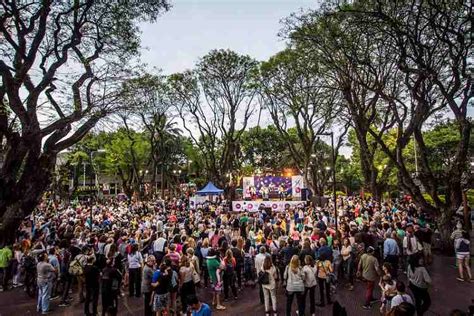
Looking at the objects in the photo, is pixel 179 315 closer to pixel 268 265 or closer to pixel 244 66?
pixel 268 265

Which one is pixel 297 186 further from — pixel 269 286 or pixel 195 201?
pixel 269 286

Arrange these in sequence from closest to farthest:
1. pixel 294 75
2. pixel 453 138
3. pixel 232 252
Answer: pixel 232 252, pixel 294 75, pixel 453 138

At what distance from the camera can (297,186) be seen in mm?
→ 29500

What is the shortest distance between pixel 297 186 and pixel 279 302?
20834 mm

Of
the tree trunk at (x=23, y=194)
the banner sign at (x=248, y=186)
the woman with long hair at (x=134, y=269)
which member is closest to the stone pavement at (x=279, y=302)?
the woman with long hair at (x=134, y=269)

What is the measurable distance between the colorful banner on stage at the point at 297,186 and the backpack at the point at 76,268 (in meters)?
22.2

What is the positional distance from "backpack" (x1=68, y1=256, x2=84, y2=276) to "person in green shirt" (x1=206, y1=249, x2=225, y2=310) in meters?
3.39

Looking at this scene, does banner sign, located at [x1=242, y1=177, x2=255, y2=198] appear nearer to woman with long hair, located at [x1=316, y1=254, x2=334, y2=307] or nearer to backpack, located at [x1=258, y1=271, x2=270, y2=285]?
woman with long hair, located at [x1=316, y1=254, x2=334, y2=307]

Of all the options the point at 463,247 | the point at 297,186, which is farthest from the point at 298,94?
the point at 463,247

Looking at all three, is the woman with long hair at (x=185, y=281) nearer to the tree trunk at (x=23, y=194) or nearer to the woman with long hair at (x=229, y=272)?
the woman with long hair at (x=229, y=272)

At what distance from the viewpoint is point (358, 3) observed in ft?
47.3

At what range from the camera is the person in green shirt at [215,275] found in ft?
28.8

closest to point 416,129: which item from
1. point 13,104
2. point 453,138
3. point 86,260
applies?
point 86,260

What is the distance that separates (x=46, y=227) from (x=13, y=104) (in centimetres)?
727
